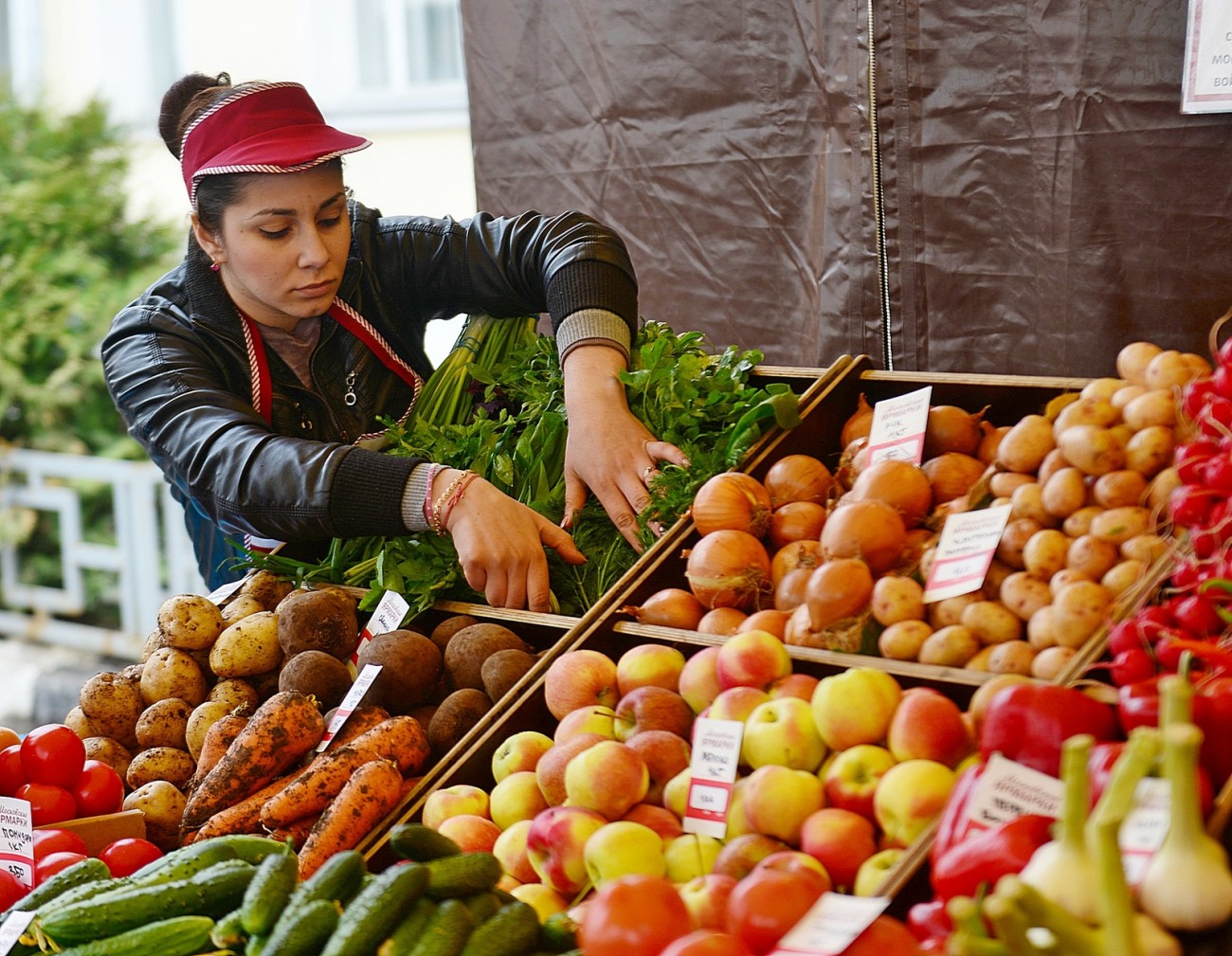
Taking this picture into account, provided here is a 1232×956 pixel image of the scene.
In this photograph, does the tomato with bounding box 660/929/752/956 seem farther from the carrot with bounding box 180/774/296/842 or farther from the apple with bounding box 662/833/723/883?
the carrot with bounding box 180/774/296/842

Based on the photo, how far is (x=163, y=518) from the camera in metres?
6.57

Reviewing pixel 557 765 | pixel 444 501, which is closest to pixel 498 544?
pixel 444 501

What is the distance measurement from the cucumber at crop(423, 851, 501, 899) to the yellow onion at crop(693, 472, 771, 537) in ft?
2.60

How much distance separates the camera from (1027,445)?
1.89 meters

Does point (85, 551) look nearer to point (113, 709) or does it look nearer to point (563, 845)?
point (113, 709)

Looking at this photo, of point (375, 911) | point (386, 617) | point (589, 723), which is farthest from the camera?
point (386, 617)

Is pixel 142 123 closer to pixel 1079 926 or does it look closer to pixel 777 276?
pixel 777 276

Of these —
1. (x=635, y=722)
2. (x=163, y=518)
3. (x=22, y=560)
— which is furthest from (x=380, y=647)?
(x=22, y=560)

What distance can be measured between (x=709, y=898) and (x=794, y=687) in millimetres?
339

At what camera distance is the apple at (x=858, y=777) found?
1.45 m

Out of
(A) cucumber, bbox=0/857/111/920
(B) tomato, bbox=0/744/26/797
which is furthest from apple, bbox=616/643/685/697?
(B) tomato, bbox=0/744/26/797

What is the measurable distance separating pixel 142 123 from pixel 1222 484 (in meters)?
7.59

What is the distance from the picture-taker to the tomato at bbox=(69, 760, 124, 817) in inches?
79.0

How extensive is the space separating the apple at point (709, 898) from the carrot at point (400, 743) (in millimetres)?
689
